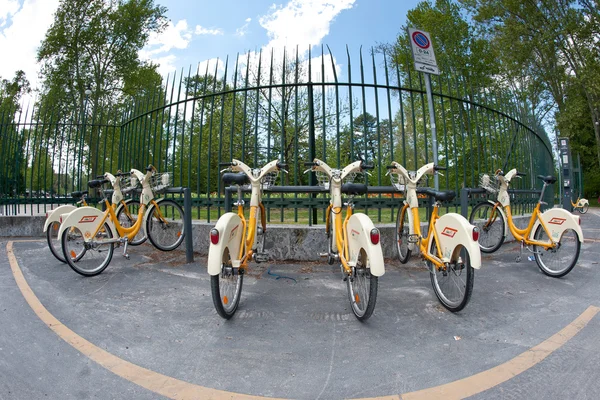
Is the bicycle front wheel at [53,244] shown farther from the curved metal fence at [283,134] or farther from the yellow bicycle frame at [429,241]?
the yellow bicycle frame at [429,241]

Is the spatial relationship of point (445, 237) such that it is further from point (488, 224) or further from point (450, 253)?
point (488, 224)

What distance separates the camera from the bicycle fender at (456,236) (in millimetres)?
2949

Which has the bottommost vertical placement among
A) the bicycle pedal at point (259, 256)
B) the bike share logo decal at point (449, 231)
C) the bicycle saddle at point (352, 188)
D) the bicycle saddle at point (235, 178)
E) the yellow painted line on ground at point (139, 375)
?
the yellow painted line on ground at point (139, 375)

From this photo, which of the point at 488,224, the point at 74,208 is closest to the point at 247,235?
the point at 74,208

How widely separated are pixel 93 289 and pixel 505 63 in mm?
23144

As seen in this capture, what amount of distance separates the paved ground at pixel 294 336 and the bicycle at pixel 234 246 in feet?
0.71

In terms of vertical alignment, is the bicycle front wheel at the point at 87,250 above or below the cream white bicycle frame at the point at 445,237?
below

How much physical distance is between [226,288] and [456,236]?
2.02 m

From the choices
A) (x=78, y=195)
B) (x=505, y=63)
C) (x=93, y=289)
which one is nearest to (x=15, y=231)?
(x=78, y=195)

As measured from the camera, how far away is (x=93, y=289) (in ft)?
12.9

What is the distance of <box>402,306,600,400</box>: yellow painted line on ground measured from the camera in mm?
2035

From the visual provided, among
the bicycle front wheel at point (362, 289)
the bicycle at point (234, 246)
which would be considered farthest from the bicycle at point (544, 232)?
the bicycle at point (234, 246)

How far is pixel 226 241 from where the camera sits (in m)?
2.99

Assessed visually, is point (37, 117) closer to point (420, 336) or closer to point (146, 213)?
point (146, 213)
